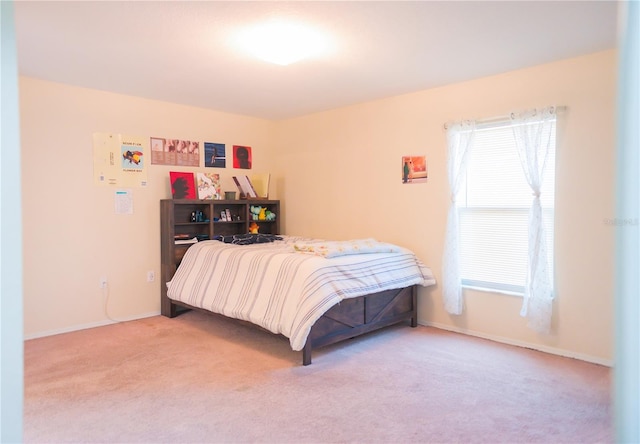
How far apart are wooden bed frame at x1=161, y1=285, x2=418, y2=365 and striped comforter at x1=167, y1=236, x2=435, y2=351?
0.12m

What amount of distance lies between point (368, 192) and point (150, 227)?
2280 mm

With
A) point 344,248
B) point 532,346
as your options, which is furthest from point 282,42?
point 532,346

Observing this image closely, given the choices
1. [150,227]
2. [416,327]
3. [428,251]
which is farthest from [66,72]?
[416,327]

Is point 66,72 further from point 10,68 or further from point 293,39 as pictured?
point 10,68

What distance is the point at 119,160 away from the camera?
4242mm

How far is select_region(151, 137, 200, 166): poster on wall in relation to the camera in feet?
14.8

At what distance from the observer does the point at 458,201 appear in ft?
12.6

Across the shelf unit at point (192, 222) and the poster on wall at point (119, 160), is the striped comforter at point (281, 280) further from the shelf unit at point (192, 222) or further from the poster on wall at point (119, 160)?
the poster on wall at point (119, 160)

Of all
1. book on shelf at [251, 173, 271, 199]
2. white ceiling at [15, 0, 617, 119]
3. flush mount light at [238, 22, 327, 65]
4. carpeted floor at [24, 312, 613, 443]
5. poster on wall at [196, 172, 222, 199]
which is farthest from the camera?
book on shelf at [251, 173, 271, 199]

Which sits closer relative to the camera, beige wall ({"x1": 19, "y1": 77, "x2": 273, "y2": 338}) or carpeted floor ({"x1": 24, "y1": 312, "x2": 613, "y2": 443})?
carpeted floor ({"x1": 24, "y1": 312, "x2": 613, "y2": 443})

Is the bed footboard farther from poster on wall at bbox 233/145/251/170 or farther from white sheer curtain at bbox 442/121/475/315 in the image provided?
poster on wall at bbox 233/145/251/170

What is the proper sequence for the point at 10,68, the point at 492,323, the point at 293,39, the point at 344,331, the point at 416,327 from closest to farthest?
the point at 10,68 < the point at 293,39 < the point at 344,331 < the point at 492,323 < the point at 416,327

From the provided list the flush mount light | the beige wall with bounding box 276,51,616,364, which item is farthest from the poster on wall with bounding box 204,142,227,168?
the flush mount light

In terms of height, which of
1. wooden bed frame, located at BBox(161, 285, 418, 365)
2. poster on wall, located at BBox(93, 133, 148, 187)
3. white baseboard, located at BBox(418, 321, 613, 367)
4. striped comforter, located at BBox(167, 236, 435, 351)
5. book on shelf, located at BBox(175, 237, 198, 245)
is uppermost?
poster on wall, located at BBox(93, 133, 148, 187)
